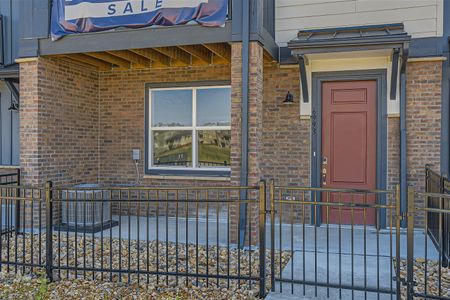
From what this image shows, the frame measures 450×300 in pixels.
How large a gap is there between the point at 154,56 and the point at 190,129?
1510mm

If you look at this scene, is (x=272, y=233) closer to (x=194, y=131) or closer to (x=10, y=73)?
(x=194, y=131)

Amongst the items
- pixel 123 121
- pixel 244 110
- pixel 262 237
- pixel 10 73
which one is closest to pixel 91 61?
pixel 123 121

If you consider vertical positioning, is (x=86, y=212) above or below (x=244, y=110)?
below

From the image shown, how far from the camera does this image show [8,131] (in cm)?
840

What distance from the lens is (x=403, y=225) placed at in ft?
21.4

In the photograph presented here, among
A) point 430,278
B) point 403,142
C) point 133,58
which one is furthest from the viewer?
point 133,58

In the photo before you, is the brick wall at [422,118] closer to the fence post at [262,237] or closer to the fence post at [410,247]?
the fence post at [410,247]

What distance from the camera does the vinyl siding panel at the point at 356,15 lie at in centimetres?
643

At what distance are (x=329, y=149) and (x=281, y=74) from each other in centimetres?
153

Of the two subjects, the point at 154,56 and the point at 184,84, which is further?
the point at 184,84

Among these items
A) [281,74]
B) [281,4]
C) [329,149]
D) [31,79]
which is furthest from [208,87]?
[31,79]

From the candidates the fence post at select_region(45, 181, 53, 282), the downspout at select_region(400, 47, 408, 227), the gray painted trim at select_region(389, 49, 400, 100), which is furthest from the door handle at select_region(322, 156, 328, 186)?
the fence post at select_region(45, 181, 53, 282)

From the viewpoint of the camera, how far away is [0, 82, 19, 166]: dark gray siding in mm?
8336

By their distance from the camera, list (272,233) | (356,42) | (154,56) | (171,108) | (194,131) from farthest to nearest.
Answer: (171,108) < (194,131) < (154,56) < (356,42) < (272,233)
